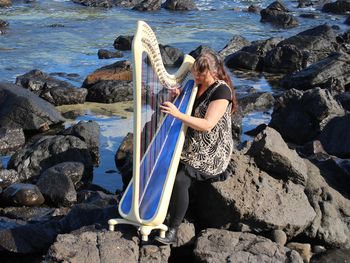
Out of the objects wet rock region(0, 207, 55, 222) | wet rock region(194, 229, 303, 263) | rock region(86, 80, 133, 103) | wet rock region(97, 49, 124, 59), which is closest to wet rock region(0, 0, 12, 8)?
wet rock region(97, 49, 124, 59)

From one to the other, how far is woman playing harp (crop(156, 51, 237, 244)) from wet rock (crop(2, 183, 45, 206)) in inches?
129

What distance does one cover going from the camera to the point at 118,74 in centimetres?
1455

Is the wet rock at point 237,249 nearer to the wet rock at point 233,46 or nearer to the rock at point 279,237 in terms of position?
the rock at point 279,237

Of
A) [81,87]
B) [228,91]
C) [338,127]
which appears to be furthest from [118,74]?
[228,91]

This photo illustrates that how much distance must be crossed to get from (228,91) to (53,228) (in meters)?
2.43

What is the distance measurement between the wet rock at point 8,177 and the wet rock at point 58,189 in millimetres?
708

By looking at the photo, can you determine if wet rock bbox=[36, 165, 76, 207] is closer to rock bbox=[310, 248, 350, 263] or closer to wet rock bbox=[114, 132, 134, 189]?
wet rock bbox=[114, 132, 134, 189]

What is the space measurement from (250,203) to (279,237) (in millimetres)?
423

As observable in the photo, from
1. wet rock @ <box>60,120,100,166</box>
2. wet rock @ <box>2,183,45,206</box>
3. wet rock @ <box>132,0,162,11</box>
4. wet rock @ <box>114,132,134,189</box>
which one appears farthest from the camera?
wet rock @ <box>132,0,162,11</box>

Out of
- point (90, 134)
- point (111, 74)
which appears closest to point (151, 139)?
point (90, 134)

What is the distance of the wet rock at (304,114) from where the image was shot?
10719 mm

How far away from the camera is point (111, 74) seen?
14508mm

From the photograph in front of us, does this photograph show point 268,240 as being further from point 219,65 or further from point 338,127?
point 338,127

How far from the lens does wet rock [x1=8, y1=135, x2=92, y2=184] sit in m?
9.34
